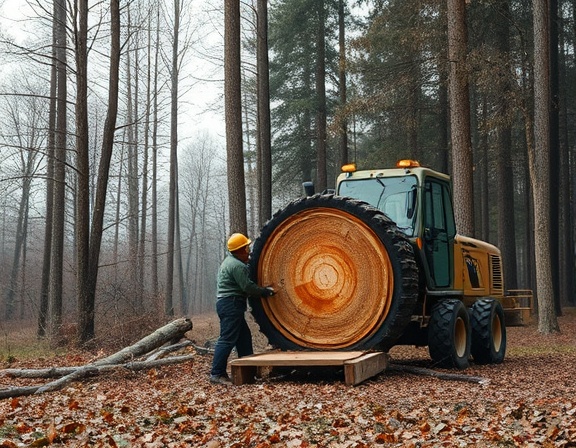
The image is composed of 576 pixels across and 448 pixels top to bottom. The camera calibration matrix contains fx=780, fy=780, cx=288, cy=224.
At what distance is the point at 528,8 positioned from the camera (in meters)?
28.5

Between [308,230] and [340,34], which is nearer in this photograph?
[308,230]

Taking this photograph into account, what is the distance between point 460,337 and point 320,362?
3229 millimetres

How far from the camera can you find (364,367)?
9.92 metres

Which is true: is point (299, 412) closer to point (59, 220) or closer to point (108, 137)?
point (108, 137)

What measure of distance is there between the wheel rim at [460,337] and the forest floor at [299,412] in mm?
333

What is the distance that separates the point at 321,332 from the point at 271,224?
1721 mm

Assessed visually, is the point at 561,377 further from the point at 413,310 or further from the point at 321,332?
the point at 321,332

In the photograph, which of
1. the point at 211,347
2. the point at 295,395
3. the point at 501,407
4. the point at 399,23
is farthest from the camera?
the point at 399,23

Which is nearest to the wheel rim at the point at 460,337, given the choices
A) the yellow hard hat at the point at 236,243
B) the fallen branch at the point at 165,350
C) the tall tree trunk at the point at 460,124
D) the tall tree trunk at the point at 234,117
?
the yellow hard hat at the point at 236,243

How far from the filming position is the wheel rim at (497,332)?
13.5m

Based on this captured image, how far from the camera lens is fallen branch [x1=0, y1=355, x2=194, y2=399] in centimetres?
954

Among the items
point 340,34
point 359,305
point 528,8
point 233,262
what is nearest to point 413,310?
point 359,305

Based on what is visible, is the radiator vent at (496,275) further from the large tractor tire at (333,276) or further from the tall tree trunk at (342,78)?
the tall tree trunk at (342,78)

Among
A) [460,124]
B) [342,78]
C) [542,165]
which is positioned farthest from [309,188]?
[342,78]
